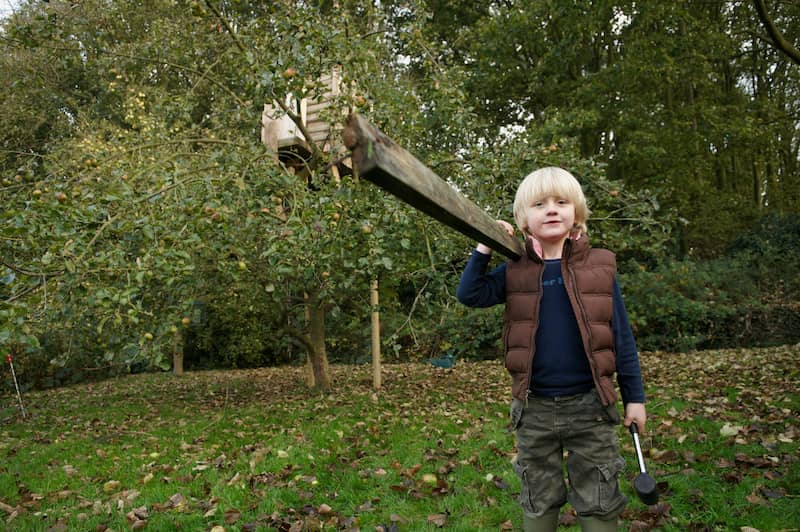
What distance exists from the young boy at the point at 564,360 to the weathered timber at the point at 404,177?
1.48 feet

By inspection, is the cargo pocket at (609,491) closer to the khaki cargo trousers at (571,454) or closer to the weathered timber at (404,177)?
the khaki cargo trousers at (571,454)

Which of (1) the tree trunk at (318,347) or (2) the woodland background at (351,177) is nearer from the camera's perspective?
(2) the woodland background at (351,177)

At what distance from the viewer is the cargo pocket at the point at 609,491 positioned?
6.68 ft

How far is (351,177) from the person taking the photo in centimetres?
458

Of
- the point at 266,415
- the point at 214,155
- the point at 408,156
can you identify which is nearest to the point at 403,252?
the point at 214,155

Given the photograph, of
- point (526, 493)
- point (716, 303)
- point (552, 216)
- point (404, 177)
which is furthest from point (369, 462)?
point (716, 303)

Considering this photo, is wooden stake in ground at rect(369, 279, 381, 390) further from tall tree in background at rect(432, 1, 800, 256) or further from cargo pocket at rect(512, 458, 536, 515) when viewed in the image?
tall tree in background at rect(432, 1, 800, 256)

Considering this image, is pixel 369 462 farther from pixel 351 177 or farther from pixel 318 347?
pixel 318 347

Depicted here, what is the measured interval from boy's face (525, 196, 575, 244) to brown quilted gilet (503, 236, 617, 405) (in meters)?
0.07

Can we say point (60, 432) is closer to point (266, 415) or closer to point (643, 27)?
point (266, 415)

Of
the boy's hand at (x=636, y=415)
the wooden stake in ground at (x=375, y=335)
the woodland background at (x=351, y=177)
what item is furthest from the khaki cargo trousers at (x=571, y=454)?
the wooden stake in ground at (x=375, y=335)

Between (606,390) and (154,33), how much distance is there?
6507 millimetres

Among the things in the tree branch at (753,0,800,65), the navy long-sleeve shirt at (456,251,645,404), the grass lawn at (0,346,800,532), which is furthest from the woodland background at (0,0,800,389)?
the navy long-sleeve shirt at (456,251,645,404)

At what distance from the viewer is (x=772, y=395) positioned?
5.50 metres
